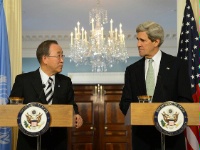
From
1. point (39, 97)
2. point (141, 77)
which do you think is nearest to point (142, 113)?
point (141, 77)

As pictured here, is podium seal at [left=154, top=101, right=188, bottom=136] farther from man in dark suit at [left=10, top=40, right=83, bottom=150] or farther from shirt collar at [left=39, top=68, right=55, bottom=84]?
shirt collar at [left=39, top=68, right=55, bottom=84]

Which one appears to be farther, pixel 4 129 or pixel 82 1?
pixel 82 1

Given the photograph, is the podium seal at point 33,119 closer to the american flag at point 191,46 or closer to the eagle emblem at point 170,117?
the eagle emblem at point 170,117

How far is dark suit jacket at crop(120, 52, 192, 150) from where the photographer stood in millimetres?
3004

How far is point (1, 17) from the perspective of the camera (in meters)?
4.33

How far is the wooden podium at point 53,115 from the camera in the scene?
108 inches

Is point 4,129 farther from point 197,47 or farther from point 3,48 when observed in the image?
point 197,47

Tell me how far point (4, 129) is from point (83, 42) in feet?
14.6

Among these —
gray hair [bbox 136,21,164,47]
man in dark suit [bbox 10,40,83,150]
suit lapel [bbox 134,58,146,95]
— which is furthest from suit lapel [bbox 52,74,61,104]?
gray hair [bbox 136,21,164,47]

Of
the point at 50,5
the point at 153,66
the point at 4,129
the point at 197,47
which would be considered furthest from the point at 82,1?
the point at 153,66

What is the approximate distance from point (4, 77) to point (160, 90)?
1.79 meters

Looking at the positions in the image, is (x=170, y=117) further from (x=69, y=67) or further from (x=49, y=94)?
(x=69, y=67)

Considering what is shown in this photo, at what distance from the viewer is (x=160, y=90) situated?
304 cm

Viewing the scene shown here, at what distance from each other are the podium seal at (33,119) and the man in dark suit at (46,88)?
1.60 ft
